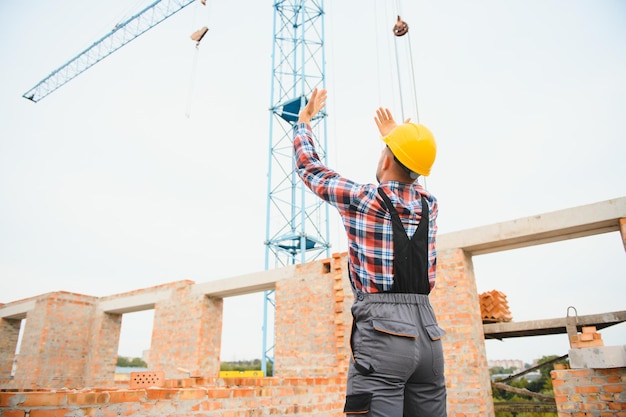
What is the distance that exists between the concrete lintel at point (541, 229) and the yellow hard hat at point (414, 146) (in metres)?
5.60

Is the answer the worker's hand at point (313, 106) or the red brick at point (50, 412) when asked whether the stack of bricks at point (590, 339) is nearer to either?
the worker's hand at point (313, 106)

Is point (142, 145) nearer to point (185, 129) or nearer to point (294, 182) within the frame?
point (185, 129)

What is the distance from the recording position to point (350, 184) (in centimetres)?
163

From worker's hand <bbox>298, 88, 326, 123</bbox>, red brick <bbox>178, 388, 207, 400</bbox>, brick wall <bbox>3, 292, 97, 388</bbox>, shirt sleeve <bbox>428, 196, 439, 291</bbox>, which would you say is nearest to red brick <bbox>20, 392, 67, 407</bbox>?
red brick <bbox>178, 388, 207, 400</bbox>

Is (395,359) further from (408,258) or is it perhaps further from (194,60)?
(194,60)

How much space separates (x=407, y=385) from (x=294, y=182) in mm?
14880

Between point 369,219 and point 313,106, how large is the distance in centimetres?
68

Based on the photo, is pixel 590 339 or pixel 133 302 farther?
pixel 133 302

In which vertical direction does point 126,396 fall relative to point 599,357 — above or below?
below

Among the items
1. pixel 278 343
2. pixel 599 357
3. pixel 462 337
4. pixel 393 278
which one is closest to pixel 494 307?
pixel 462 337

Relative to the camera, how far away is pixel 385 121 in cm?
196

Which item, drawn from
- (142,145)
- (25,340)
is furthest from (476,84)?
(25,340)

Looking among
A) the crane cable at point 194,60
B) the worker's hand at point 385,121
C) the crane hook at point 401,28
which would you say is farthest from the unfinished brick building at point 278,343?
the crane cable at point 194,60

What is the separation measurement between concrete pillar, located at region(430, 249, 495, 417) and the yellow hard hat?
563 centimetres
